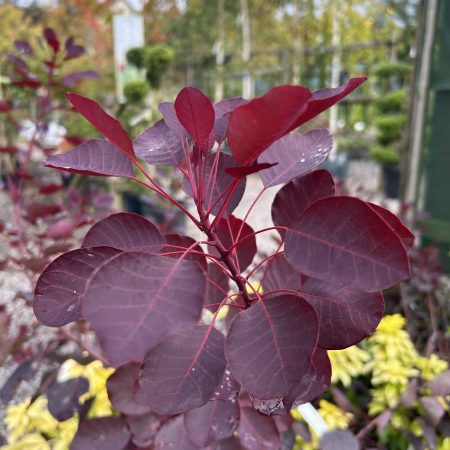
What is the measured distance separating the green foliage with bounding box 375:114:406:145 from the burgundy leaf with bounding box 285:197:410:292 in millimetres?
5845

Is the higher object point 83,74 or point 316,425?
point 83,74

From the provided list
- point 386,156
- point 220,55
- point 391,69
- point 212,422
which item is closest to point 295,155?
point 212,422

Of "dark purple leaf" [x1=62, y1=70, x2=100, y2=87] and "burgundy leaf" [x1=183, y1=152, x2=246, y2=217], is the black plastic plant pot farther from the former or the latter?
"burgundy leaf" [x1=183, y1=152, x2=246, y2=217]

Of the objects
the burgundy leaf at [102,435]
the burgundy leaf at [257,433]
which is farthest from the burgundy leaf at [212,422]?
the burgundy leaf at [102,435]

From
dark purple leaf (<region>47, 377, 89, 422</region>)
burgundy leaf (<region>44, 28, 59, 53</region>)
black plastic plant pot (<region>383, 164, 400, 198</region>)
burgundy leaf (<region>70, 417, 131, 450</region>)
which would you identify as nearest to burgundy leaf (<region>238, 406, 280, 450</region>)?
burgundy leaf (<region>70, 417, 131, 450</region>)

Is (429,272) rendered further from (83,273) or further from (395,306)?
(83,273)

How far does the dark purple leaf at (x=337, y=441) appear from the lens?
2.89 feet

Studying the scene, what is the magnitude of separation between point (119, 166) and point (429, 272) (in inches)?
65.5

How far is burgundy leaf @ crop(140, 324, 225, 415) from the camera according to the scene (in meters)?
0.50

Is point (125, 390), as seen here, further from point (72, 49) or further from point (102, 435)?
point (72, 49)

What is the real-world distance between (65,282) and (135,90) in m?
4.38

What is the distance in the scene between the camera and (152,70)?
17.7ft

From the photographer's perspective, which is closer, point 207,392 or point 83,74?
point 207,392

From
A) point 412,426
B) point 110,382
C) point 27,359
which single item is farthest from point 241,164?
point 412,426
